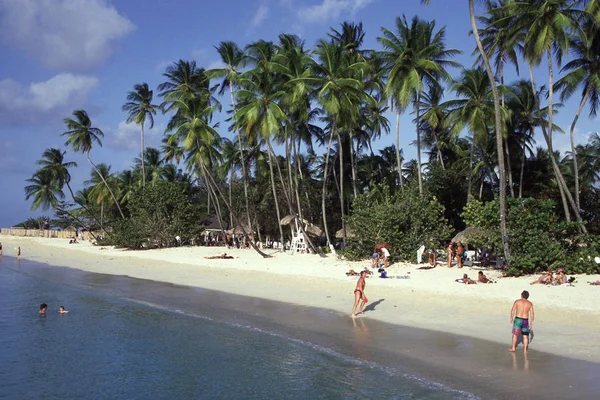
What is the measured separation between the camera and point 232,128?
3231cm

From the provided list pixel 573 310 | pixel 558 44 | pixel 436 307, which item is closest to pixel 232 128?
pixel 558 44

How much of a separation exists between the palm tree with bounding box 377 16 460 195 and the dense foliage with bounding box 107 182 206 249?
62.0 feet

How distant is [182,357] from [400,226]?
15.5 metres

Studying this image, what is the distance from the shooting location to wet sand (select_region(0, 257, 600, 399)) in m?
8.85

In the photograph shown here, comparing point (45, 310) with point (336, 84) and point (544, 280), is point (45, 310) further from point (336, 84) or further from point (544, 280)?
point (336, 84)

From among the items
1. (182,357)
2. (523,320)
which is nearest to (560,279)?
(523,320)

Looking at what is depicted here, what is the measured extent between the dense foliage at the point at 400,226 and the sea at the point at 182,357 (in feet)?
29.0

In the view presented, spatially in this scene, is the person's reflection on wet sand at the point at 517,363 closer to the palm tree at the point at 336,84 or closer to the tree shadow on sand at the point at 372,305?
the tree shadow on sand at the point at 372,305

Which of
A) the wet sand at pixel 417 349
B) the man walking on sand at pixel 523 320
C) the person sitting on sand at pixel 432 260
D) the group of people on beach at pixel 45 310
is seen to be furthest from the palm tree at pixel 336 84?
the man walking on sand at pixel 523 320

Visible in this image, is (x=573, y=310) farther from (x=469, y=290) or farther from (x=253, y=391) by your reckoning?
(x=253, y=391)

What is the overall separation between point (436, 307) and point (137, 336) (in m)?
8.48

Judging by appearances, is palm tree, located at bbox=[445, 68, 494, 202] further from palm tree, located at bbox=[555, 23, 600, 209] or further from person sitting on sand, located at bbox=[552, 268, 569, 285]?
person sitting on sand, located at bbox=[552, 268, 569, 285]

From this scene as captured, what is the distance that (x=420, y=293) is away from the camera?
57.5 ft

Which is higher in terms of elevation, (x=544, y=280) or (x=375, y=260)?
(x=375, y=260)
